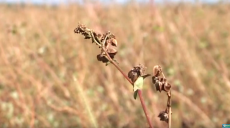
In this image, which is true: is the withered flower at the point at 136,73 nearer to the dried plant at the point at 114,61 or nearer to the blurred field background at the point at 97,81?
the dried plant at the point at 114,61

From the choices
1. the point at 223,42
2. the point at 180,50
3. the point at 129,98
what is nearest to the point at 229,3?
the point at 223,42

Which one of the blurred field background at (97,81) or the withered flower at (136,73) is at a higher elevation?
the blurred field background at (97,81)

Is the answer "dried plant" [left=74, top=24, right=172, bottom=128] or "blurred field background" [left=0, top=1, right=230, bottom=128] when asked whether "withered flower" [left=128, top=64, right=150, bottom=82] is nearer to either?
"dried plant" [left=74, top=24, right=172, bottom=128]

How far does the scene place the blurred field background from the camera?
1.60m

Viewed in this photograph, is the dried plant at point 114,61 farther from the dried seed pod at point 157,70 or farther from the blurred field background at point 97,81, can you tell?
the blurred field background at point 97,81

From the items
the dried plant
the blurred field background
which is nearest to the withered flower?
the dried plant

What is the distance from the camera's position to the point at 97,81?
2357 millimetres

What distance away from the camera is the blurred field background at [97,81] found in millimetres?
1600

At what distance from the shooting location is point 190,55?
7.27 ft

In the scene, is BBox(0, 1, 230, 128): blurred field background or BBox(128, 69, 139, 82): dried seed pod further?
BBox(0, 1, 230, 128): blurred field background

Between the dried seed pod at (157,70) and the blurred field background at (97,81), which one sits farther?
the blurred field background at (97,81)

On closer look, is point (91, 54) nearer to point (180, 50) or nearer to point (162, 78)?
point (180, 50)

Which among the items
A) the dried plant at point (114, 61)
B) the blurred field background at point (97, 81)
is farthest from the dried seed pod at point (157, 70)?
the blurred field background at point (97, 81)

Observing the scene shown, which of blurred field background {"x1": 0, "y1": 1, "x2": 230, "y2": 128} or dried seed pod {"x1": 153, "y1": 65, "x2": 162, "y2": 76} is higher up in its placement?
blurred field background {"x1": 0, "y1": 1, "x2": 230, "y2": 128}
